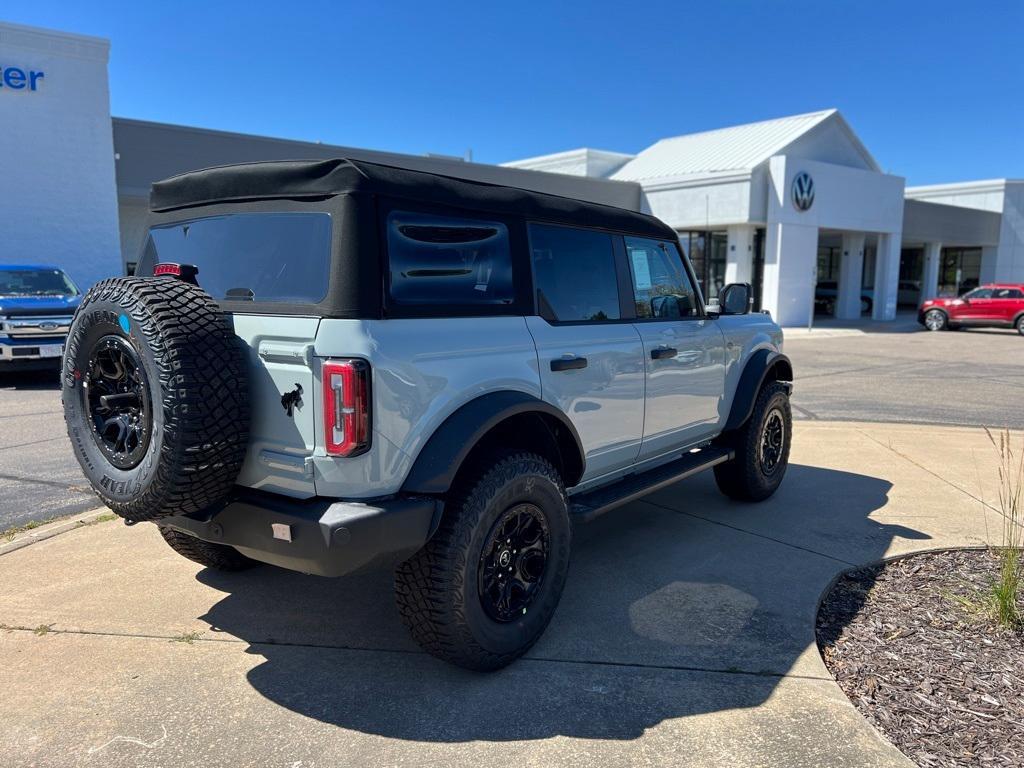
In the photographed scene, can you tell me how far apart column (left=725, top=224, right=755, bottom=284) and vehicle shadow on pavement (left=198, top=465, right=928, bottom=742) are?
22.4 metres

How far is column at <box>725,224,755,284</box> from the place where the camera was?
2603 cm

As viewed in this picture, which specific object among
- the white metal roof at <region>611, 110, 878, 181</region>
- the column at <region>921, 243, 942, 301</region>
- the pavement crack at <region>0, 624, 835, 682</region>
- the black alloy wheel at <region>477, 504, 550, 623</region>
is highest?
the white metal roof at <region>611, 110, 878, 181</region>

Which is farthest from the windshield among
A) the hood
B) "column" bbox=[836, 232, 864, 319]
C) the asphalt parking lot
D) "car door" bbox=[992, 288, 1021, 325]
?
"column" bbox=[836, 232, 864, 319]

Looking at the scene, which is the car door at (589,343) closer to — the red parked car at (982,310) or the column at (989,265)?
the red parked car at (982,310)

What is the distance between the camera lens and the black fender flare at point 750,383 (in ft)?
16.8

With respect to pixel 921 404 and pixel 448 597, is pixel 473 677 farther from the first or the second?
pixel 921 404

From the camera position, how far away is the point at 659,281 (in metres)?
4.58

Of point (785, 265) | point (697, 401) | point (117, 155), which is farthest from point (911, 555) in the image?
point (785, 265)

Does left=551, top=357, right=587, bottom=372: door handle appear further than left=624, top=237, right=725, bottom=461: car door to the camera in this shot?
No

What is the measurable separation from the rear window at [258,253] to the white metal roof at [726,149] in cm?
2416

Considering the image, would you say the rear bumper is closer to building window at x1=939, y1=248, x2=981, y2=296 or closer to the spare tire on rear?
the spare tire on rear

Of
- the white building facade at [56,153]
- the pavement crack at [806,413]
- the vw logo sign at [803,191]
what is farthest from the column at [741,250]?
the white building facade at [56,153]

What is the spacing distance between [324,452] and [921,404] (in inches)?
393

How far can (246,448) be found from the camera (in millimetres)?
2756
